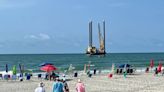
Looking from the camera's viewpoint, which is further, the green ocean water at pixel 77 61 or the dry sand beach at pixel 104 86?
the green ocean water at pixel 77 61

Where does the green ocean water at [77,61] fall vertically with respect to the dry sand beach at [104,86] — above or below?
above

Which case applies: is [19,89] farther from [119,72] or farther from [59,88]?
[119,72]

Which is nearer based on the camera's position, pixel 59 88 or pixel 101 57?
pixel 59 88

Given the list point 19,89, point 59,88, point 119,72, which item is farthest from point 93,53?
point 59,88

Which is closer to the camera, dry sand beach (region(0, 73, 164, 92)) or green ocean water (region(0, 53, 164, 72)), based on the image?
dry sand beach (region(0, 73, 164, 92))

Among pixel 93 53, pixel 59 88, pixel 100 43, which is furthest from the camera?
pixel 100 43

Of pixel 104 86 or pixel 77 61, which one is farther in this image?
pixel 77 61

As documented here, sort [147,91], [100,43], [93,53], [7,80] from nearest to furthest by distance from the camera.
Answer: [147,91] < [7,80] < [93,53] < [100,43]

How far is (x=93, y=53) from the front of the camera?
373 feet

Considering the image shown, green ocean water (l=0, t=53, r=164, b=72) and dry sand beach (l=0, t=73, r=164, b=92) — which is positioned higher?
green ocean water (l=0, t=53, r=164, b=72)

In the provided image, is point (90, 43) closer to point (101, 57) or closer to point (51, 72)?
point (101, 57)

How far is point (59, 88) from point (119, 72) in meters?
25.2

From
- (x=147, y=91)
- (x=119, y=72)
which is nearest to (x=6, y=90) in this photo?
(x=147, y=91)

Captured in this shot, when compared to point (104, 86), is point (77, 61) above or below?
above
